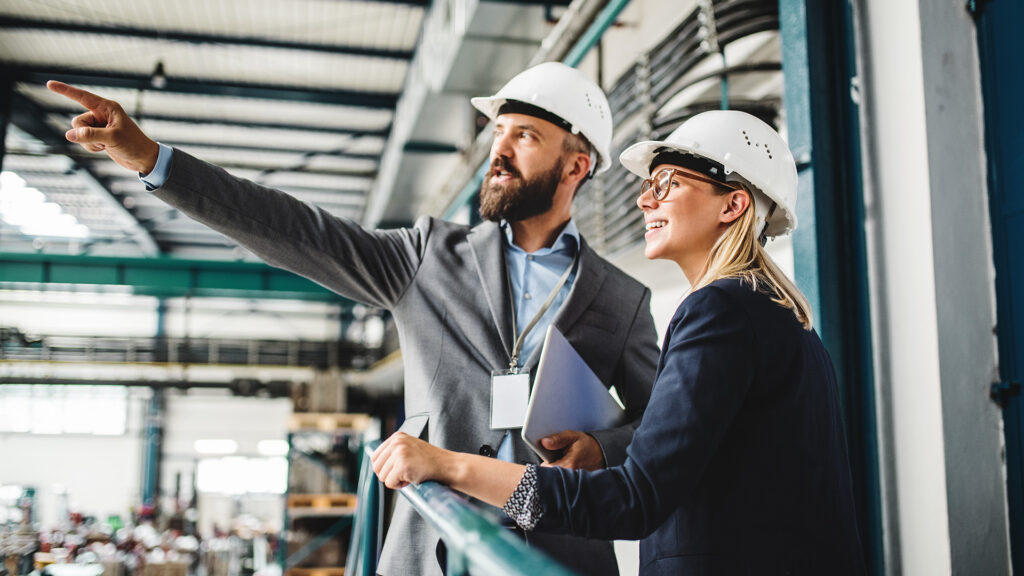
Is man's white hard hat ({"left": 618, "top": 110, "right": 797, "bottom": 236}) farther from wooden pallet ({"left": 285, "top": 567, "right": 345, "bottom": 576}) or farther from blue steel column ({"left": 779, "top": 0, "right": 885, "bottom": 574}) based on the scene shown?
wooden pallet ({"left": 285, "top": 567, "right": 345, "bottom": 576})

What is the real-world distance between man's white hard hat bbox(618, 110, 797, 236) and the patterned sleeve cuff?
30.4 inches

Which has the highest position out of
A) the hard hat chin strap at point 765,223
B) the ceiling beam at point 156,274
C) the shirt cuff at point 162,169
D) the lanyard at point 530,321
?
the ceiling beam at point 156,274

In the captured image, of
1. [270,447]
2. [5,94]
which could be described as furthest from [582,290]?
[270,447]

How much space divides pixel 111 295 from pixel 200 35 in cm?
1652

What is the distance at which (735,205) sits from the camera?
1.62 meters

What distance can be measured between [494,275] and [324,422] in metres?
9.61

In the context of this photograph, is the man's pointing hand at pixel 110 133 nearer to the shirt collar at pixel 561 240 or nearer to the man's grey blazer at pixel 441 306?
the man's grey blazer at pixel 441 306

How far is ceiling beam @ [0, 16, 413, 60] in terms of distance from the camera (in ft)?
32.3

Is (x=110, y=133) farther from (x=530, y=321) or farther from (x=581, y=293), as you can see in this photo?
(x=581, y=293)

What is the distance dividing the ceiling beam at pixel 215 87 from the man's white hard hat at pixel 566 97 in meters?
9.51

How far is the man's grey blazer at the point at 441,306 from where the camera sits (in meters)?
1.82

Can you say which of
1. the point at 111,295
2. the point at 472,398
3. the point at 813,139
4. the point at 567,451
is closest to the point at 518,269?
the point at 472,398

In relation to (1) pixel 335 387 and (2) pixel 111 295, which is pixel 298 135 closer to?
(1) pixel 335 387

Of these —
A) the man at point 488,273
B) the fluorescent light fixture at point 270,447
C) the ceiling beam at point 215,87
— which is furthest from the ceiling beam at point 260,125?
the fluorescent light fixture at point 270,447
